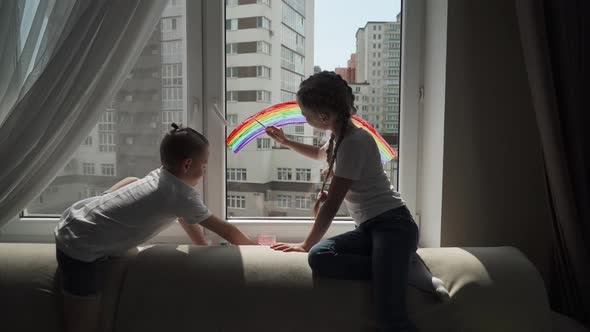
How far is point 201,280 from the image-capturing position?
1250 millimetres

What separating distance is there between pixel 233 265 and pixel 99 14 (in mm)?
955

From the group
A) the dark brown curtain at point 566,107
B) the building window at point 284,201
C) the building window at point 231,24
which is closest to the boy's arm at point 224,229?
the building window at point 284,201

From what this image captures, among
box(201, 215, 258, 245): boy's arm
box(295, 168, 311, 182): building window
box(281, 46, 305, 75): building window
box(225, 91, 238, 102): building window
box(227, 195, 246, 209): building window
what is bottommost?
box(201, 215, 258, 245): boy's arm

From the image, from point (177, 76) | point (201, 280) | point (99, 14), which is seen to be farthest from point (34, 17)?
point (201, 280)

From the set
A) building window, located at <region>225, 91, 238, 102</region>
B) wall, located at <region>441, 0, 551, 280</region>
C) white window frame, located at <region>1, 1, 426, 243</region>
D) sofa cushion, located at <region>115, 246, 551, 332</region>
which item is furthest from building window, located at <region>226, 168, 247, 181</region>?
wall, located at <region>441, 0, 551, 280</region>

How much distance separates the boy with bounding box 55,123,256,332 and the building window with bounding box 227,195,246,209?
0.37 meters

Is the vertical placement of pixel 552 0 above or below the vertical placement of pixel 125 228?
above

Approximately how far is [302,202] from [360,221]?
465mm

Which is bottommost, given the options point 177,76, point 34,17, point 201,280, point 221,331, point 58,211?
point 221,331

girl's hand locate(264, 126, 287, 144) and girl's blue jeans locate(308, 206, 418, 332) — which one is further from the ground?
girl's hand locate(264, 126, 287, 144)

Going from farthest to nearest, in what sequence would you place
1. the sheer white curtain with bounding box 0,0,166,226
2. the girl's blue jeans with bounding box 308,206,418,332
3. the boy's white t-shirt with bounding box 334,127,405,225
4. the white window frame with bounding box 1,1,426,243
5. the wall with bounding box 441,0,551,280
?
1. the white window frame with bounding box 1,1,426,243
2. the wall with bounding box 441,0,551,280
3. the sheer white curtain with bounding box 0,0,166,226
4. the boy's white t-shirt with bounding box 334,127,405,225
5. the girl's blue jeans with bounding box 308,206,418,332

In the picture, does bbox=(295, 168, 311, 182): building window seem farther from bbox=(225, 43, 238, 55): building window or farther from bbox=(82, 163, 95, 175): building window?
bbox=(82, 163, 95, 175): building window

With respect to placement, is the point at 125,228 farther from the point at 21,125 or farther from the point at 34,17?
the point at 34,17

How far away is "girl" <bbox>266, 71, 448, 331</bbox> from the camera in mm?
1201
